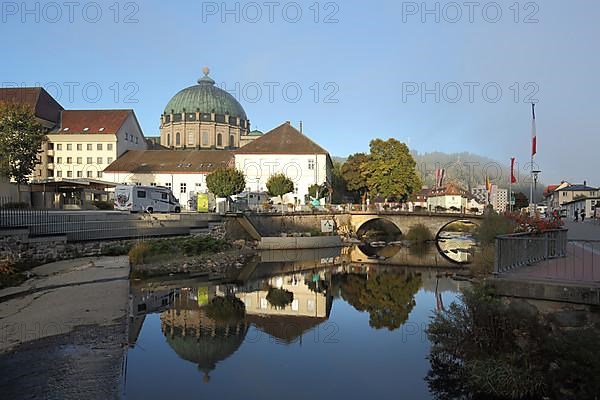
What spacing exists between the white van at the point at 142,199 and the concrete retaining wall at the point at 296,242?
768cm

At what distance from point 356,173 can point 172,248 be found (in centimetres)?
3823

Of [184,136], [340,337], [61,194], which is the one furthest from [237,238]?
[184,136]

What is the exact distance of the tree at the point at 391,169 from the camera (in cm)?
5678

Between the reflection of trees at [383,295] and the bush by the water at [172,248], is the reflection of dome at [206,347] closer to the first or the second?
the reflection of trees at [383,295]

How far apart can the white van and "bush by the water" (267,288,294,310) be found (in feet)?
56.3

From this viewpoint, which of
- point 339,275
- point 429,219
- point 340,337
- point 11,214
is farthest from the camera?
point 429,219

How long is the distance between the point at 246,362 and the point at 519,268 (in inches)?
242

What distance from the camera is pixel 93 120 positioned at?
7094 cm

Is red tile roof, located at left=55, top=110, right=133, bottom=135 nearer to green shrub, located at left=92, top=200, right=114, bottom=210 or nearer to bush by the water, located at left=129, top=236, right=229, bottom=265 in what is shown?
Answer: green shrub, located at left=92, top=200, right=114, bottom=210

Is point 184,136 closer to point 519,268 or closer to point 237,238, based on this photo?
point 237,238

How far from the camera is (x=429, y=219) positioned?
48.0 meters

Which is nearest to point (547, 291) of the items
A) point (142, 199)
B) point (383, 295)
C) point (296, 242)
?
point (383, 295)

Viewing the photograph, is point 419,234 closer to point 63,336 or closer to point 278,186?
point 278,186

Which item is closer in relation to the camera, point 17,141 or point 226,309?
point 226,309
